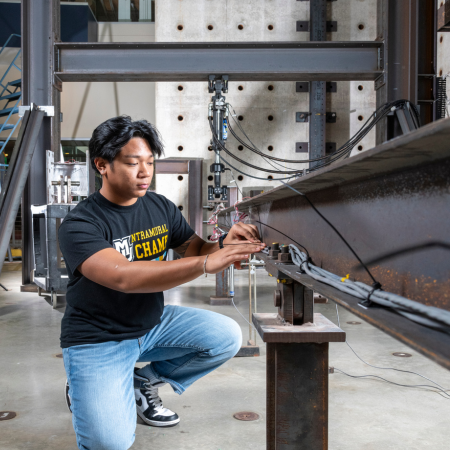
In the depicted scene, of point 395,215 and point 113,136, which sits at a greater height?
point 113,136

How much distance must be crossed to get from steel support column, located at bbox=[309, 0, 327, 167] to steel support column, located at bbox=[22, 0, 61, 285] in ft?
14.6

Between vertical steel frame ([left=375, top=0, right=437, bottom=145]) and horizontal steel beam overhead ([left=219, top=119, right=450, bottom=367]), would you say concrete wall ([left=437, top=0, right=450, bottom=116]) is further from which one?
horizontal steel beam overhead ([left=219, top=119, right=450, bottom=367])

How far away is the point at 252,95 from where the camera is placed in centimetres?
862

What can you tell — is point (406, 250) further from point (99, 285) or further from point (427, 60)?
point (427, 60)

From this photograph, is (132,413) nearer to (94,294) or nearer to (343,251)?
(94,294)

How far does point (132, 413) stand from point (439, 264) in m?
1.53

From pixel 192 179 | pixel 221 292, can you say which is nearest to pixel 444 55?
pixel 192 179

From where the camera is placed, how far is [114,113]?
1038cm

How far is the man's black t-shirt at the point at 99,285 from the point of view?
1.81 m

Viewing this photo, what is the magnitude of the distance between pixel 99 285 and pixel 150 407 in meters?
0.81

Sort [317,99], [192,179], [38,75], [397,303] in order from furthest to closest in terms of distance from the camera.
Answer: [317,99]
[192,179]
[38,75]
[397,303]

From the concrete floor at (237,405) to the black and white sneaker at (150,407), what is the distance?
41 millimetres

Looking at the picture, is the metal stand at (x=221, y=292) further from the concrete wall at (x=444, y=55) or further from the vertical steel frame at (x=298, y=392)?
the concrete wall at (x=444, y=55)

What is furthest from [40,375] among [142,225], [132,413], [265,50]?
[265,50]
